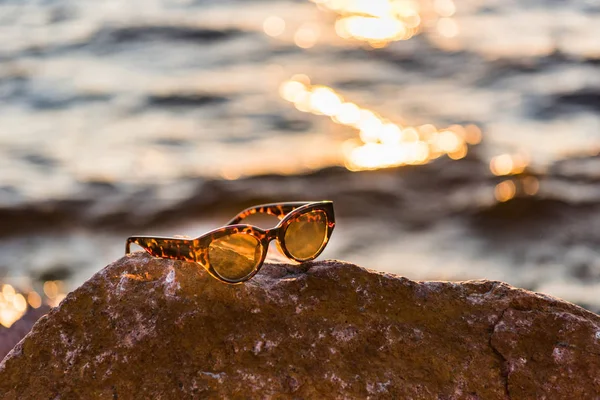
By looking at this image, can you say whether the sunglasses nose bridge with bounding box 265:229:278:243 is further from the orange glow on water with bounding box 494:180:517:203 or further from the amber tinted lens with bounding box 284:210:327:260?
the orange glow on water with bounding box 494:180:517:203

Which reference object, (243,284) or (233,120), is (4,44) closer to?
(233,120)

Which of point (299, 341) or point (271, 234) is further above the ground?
point (271, 234)

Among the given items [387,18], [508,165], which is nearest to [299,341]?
[508,165]

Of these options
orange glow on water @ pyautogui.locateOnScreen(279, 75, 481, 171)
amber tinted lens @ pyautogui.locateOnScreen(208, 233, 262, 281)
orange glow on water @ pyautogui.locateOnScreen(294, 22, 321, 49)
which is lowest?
amber tinted lens @ pyautogui.locateOnScreen(208, 233, 262, 281)

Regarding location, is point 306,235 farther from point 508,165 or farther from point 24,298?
point 508,165

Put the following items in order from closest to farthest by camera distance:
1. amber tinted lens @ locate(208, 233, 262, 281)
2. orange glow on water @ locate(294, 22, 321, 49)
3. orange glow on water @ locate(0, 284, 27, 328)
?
amber tinted lens @ locate(208, 233, 262, 281)
orange glow on water @ locate(0, 284, 27, 328)
orange glow on water @ locate(294, 22, 321, 49)

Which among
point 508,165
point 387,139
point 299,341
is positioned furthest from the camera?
point 387,139

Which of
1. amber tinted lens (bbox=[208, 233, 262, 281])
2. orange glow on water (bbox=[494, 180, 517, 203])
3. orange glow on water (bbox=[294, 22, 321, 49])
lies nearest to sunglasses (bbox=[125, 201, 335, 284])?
amber tinted lens (bbox=[208, 233, 262, 281])
